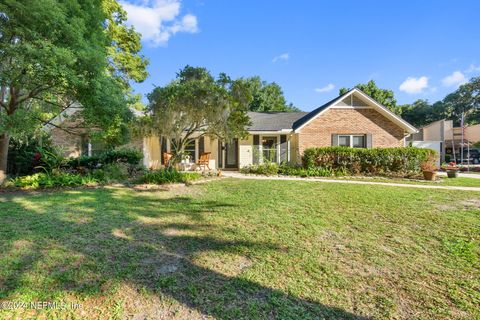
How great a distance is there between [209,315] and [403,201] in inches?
274

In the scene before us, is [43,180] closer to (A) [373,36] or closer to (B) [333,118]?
(B) [333,118]

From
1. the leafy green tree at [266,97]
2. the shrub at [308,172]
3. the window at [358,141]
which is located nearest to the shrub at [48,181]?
the shrub at [308,172]

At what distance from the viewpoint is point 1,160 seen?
889cm

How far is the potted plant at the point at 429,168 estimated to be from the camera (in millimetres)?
11969

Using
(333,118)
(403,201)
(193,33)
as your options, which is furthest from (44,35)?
(333,118)

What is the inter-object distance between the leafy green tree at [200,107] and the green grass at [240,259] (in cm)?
418

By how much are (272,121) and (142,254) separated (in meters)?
15.8

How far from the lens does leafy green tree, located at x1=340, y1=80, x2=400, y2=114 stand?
3256cm

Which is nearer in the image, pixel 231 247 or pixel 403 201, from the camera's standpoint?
pixel 231 247

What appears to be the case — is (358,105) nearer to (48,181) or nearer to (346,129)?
(346,129)

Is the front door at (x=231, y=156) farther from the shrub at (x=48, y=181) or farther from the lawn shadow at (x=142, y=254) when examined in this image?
the lawn shadow at (x=142, y=254)

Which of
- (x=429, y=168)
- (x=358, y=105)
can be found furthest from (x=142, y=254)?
(x=358, y=105)

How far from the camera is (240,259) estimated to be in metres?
3.58

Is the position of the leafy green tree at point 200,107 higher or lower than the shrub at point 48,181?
higher
